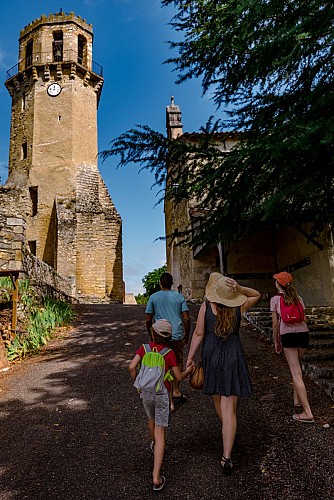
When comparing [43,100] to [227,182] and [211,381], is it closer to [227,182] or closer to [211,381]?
[227,182]

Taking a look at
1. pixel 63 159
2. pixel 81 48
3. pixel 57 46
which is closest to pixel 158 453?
pixel 63 159

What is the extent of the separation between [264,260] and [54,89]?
2051cm

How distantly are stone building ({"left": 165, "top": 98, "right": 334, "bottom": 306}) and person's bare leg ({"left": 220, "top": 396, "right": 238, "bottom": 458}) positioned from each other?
5.45m

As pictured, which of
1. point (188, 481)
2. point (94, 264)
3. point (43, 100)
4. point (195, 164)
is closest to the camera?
point (188, 481)

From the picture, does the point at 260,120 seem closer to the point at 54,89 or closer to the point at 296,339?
the point at 296,339

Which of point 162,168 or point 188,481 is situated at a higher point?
point 162,168

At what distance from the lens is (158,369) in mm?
3006

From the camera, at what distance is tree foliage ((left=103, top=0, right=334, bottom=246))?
410cm

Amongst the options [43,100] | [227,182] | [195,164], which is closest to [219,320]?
[227,182]

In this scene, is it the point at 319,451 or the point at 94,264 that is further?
the point at 94,264

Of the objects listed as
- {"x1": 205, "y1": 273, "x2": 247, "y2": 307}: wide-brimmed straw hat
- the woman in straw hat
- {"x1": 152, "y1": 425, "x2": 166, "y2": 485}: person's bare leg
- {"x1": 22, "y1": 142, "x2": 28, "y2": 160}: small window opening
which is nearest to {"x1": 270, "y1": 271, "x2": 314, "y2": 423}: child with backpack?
the woman in straw hat

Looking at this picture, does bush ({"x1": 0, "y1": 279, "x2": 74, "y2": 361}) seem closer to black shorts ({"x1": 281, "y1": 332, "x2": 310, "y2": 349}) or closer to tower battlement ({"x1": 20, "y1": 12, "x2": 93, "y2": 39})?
black shorts ({"x1": 281, "y1": 332, "x2": 310, "y2": 349})

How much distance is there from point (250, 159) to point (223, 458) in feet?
10.4

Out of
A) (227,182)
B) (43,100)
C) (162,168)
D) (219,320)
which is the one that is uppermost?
(43,100)
